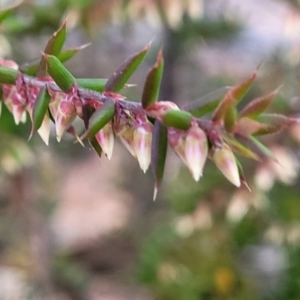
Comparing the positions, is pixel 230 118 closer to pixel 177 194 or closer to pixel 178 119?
pixel 178 119

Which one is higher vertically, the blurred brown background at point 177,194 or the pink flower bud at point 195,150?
A: the pink flower bud at point 195,150

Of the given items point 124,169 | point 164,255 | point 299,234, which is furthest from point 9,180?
point 124,169

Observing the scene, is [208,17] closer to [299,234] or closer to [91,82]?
[299,234]

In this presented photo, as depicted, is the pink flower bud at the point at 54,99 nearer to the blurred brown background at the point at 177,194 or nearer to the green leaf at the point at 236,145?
the green leaf at the point at 236,145

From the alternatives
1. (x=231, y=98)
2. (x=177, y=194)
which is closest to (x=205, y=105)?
(x=231, y=98)

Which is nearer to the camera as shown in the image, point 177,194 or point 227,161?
point 227,161

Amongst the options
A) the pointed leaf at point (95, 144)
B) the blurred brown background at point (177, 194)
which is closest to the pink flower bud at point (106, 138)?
the pointed leaf at point (95, 144)
